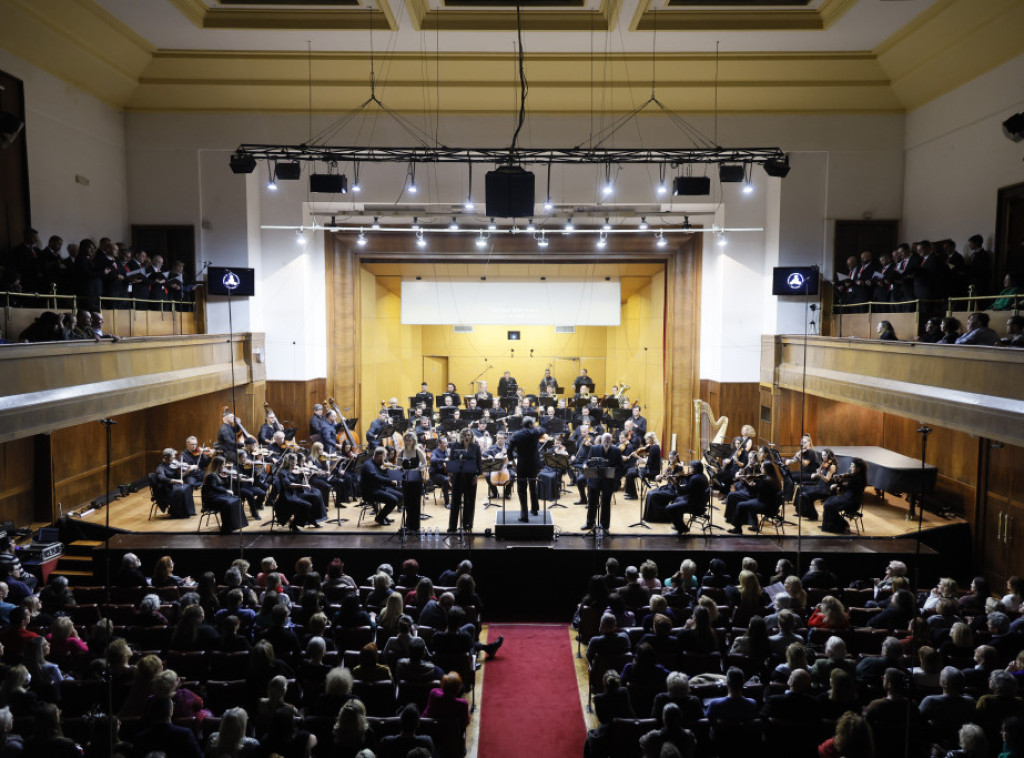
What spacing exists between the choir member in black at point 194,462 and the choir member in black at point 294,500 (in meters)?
1.69

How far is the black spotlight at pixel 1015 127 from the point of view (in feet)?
29.6

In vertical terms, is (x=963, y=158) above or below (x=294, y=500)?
above

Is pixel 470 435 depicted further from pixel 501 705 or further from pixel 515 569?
pixel 501 705

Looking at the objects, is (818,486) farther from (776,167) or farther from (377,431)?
(377,431)

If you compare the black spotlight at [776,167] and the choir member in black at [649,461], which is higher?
the black spotlight at [776,167]

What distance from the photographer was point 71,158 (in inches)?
493

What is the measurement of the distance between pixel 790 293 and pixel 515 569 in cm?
834

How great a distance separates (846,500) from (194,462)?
30.9 ft

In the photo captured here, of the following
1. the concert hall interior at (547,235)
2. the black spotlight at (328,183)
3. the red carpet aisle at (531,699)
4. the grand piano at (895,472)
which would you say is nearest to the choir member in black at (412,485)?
the concert hall interior at (547,235)

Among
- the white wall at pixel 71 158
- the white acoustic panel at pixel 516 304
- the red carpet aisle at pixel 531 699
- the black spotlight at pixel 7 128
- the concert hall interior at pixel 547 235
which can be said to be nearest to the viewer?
the red carpet aisle at pixel 531 699

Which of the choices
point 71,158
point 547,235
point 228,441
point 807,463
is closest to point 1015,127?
point 807,463

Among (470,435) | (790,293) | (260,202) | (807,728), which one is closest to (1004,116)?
(790,293)

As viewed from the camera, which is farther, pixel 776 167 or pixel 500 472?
pixel 776 167

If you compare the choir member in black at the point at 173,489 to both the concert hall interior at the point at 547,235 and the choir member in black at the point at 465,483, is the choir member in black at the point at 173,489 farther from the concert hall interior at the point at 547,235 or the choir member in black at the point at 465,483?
the choir member in black at the point at 465,483
